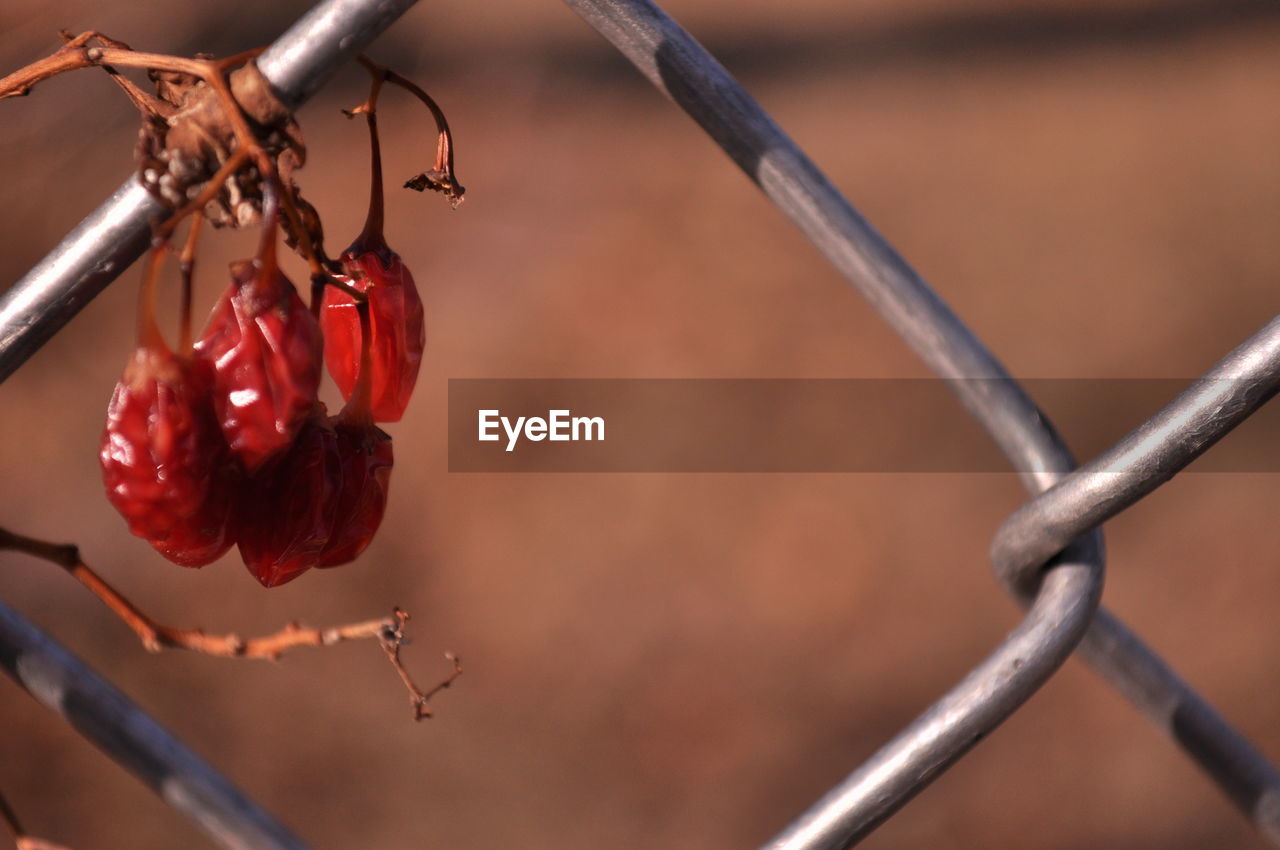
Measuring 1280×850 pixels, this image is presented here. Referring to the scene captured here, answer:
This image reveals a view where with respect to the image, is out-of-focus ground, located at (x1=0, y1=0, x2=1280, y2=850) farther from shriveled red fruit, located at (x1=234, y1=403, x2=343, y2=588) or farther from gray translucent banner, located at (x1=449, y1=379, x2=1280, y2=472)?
shriveled red fruit, located at (x1=234, y1=403, x2=343, y2=588)

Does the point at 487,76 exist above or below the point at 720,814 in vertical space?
above

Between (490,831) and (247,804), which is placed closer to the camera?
(247,804)

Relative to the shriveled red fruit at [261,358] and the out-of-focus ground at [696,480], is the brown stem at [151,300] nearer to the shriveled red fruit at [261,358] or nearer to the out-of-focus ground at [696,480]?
the shriveled red fruit at [261,358]

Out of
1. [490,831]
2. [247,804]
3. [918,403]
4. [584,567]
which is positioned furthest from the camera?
[918,403]

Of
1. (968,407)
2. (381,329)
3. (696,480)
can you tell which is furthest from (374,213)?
(696,480)

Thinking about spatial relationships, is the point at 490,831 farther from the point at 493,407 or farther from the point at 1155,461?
the point at 1155,461

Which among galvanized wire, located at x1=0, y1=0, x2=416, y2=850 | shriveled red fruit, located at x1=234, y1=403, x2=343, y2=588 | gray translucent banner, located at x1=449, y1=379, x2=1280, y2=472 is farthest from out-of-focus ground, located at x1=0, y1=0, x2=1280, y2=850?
shriveled red fruit, located at x1=234, y1=403, x2=343, y2=588

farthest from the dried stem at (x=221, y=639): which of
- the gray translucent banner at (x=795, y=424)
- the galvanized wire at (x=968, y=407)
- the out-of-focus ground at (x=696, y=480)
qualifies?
the gray translucent banner at (x=795, y=424)

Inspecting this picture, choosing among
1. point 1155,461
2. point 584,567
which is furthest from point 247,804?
point 584,567

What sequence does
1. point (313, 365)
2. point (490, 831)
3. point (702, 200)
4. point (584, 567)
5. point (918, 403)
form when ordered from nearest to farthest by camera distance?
1. point (313, 365)
2. point (490, 831)
3. point (584, 567)
4. point (918, 403)
5. point (702, 200)
